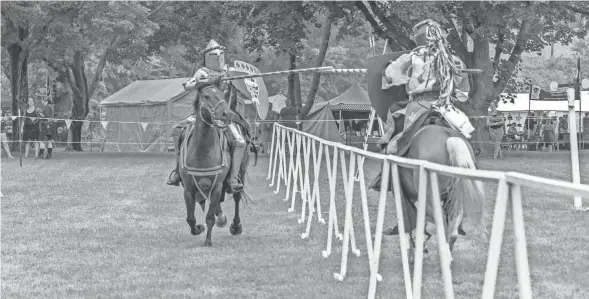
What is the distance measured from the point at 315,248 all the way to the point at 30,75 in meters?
45.0

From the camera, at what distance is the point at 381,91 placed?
981 centimetres

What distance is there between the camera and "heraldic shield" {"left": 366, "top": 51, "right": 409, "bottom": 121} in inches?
385

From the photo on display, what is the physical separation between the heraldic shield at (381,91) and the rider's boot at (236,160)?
1637mm

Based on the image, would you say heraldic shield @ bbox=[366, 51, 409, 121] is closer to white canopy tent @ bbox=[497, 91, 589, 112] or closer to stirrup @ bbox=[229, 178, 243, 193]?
stirrup @ bbox=[229, 178, 243, 193]

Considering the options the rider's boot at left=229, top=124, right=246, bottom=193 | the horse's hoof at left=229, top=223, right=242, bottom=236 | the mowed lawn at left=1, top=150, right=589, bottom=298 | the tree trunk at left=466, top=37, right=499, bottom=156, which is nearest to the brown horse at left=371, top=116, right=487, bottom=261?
the mowed lawn at left=1, top=150, right=589, bottom=298

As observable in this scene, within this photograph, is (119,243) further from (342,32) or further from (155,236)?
(342,32)

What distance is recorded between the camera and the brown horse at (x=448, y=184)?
7117 millimetres

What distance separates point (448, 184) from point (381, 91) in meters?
2.84

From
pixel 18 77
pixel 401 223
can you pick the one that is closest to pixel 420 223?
pixel 401 223

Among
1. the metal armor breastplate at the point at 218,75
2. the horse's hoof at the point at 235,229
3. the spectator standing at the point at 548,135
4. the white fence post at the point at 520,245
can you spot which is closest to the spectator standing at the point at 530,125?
the spectator standing at the point at 548,135

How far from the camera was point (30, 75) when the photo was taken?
5203cm

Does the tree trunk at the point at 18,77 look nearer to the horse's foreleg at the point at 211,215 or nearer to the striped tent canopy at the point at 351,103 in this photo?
the striped tent canopy at the point at 351,103

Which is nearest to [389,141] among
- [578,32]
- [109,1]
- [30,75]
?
[109,1]

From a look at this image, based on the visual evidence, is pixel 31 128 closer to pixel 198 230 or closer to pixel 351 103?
pixel 351 103
